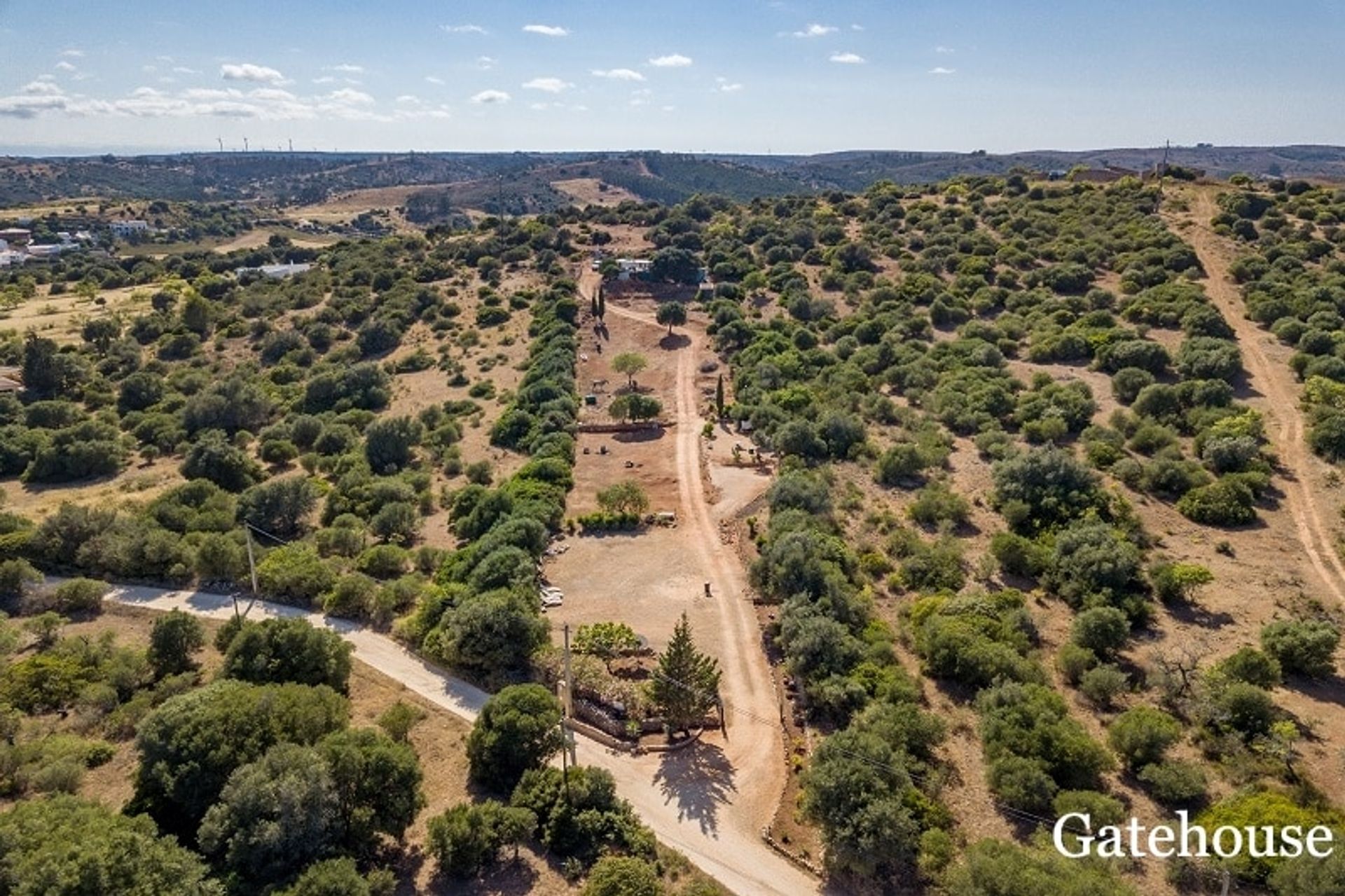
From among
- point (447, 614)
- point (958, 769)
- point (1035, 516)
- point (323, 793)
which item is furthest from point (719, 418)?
point (323, 793)

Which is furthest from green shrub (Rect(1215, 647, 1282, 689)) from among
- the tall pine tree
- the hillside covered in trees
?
the tall pine tree

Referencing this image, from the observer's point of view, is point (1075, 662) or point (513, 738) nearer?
point (513, 738)

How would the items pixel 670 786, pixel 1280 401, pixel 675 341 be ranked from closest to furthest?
pixel 670 786, pixel 1280 401, pixel 675 341

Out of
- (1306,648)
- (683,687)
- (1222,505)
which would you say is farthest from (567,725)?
(1222,505)

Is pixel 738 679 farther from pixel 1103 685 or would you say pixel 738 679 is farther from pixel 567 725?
pixel 1103 685

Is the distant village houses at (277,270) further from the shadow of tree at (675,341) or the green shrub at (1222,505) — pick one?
the green shrub at (1222,505)

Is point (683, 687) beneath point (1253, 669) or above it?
beneath

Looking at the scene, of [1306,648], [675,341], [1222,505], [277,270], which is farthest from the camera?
[277,270]
